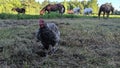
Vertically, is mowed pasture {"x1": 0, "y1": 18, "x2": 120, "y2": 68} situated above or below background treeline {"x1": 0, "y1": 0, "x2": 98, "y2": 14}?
below

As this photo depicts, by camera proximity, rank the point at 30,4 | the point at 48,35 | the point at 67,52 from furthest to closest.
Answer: the point at 30,4, the point at 67,52, the point at 48,35

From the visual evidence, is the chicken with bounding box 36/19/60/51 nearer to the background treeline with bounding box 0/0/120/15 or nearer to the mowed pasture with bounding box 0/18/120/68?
the mowed pasture with bounding box 0/18/120/68

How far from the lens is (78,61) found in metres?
6.68

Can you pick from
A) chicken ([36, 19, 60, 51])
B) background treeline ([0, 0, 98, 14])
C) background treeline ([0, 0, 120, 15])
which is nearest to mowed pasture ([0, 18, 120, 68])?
chicken ([36, 19, 60, 51])

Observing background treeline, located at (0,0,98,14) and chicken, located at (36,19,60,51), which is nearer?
chicken, located at (36,19,60,51)

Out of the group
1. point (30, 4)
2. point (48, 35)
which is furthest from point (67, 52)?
point (30, 4)

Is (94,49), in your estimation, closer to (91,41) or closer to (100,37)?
(91,41)

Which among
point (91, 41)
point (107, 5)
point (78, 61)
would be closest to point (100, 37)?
point (91, 41)

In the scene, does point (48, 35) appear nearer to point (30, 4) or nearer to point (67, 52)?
point (67, 52)

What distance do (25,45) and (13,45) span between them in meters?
0.36

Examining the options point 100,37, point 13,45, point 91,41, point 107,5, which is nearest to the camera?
point 13,45

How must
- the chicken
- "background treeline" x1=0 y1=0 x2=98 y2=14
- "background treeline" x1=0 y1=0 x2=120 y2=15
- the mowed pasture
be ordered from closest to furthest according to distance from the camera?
the mowed pasture
the chicken
"background treeline" x1=0 y1=0 x2=120 y2=15
"background treeline" x1=0 y1=0 x2=98 y2=14

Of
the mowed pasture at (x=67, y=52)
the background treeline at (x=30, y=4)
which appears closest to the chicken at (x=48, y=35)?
the mowed pasture at (x=67, y=52)

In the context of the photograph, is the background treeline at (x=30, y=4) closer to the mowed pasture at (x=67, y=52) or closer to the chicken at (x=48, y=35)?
the mowed pasture at (x=67, y=52)
